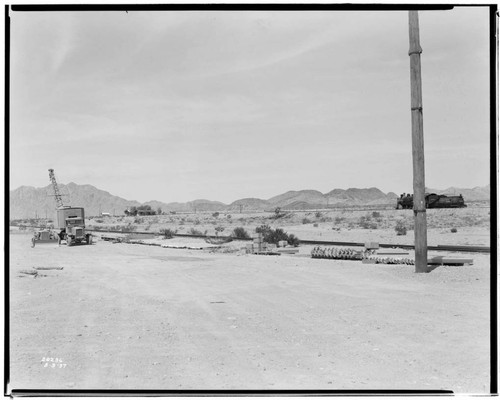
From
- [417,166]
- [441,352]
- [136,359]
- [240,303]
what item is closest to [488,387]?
[441,352]

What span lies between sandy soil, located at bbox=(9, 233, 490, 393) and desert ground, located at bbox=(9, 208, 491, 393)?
25 millimetres

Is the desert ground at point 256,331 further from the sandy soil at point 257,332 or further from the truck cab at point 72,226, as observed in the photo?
the truck cab at point 72,226

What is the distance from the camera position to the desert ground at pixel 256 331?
22.8 ft

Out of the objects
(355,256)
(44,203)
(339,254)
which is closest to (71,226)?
(339,254)

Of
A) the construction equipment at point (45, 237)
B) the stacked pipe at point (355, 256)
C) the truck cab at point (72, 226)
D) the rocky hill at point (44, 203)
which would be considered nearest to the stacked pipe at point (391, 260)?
the stacked pipe at point (355, 256)

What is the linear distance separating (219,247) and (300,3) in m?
26.0

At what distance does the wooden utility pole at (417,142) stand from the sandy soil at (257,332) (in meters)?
0.98

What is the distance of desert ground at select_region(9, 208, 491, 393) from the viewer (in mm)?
6961

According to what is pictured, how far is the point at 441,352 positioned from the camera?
7.90 m

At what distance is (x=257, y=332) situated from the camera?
9.26 m

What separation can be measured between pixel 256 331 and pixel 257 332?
0.26 feet

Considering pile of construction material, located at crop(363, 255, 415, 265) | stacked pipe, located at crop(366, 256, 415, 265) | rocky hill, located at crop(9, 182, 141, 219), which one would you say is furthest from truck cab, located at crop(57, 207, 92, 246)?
rocky hill, located at crop(9, 182, 141, 219)

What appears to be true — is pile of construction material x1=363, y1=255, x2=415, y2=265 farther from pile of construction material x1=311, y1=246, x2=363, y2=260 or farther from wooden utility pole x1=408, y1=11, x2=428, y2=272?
wooden utility pole x1=408, y1=11, x2=428, y2=272

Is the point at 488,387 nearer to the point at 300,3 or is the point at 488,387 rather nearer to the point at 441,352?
the point at 441,352
